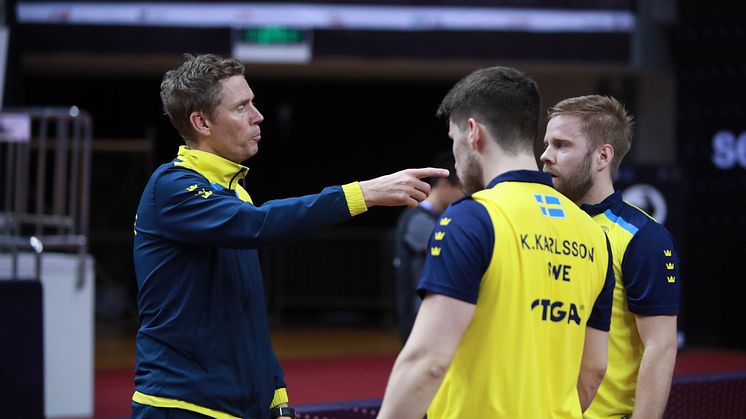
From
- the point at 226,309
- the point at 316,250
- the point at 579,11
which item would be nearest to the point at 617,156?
the point at 226,309

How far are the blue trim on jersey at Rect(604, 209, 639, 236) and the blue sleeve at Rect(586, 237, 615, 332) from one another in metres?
0.52

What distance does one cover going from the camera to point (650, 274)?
10.1 ft

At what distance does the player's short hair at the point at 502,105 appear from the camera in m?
2.45

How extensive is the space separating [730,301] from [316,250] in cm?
567

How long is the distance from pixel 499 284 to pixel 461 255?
5.1 inches

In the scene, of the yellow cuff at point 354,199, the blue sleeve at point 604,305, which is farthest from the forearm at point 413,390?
the yellow cuff at point 354,199

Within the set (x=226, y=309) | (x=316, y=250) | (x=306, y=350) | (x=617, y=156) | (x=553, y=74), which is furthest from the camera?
(x=316, y=250)

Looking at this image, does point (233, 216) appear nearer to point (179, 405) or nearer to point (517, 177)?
point (179, 405)

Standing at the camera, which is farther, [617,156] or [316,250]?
[316,250]

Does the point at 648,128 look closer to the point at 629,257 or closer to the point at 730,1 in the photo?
the point at 730,1

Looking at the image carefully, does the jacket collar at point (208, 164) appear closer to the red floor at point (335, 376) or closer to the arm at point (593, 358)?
the arm at point (593, 358)

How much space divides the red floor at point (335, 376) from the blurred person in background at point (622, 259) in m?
4.76

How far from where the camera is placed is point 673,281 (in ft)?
10.3

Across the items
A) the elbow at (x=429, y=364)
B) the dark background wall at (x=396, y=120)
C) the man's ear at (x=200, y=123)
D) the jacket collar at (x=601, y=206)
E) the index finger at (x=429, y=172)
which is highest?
the man's ear at (x=200, y=123)
